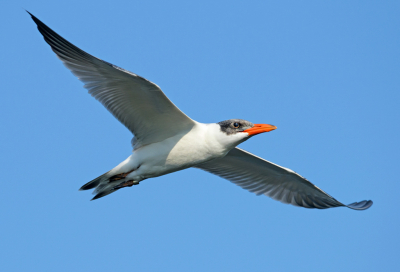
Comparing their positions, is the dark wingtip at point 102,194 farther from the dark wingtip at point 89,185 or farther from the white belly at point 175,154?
the white belly at point 175,154

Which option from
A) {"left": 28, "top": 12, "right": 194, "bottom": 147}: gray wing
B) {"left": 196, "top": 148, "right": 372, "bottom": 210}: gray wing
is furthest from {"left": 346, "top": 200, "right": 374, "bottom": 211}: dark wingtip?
{"left": 28, "top": 12, "right": 194, "bottom": 147}: gray wing

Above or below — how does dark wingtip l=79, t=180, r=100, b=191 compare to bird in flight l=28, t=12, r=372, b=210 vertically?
below

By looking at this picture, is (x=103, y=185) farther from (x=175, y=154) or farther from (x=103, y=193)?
(x=175, y=154)

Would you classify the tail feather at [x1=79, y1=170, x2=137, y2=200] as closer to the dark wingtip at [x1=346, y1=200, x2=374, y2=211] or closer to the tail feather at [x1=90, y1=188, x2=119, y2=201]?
the tail feather at [x1=90, y1=188, x2=119, y2=201]

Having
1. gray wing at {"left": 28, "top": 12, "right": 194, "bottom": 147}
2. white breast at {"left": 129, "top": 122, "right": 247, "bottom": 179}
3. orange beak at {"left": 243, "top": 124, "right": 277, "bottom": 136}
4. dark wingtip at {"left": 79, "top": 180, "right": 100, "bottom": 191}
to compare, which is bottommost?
dark wingtip at {"left": 79, "top": 180, "right": 100, "bottom": 191}

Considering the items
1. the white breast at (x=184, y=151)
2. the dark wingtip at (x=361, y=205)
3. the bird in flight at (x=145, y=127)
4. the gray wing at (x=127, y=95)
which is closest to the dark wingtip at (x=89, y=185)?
the bird in flight at (x=145, y=127)

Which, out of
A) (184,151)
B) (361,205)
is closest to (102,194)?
(184,151)

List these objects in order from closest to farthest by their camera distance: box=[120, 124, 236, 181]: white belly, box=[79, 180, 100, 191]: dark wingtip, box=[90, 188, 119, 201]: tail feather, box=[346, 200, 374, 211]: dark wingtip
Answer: box=[120, 124, 236, 181]: white belly < box=[79, 180, 100, 191]: dark wingtip < box=[90, 188, 119, 201]: tail feather < box=[346, 200, 374, 211]: dark wingtip

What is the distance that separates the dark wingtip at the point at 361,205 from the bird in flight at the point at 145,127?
371 cm

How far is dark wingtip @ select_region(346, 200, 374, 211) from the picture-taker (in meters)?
11.4

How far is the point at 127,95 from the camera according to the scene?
9.27 m

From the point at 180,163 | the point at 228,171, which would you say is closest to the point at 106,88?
the point at 180,163

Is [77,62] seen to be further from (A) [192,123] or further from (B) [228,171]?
(B) [228,171]

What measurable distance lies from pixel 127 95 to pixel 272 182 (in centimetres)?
490
